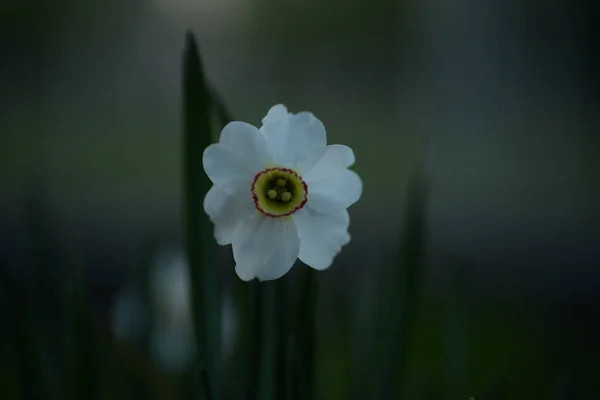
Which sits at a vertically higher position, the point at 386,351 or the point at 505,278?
the point at 386,351

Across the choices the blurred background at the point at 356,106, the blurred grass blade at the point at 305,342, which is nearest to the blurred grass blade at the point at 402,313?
the blurred grass blade at the point at 305,342

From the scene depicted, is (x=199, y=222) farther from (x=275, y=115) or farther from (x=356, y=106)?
(x=356, y=106)

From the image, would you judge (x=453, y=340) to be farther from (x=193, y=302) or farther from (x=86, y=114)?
(x=86, y=114)

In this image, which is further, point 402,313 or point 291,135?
point 402,313

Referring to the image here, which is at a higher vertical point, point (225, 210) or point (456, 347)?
point (225, 210)

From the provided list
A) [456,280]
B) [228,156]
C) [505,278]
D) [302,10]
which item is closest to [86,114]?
[302,10]

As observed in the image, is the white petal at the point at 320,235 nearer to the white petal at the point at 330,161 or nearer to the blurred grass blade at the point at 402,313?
the white petal at the point at 330,161

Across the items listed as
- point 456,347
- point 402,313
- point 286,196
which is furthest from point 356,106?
point 286,196
